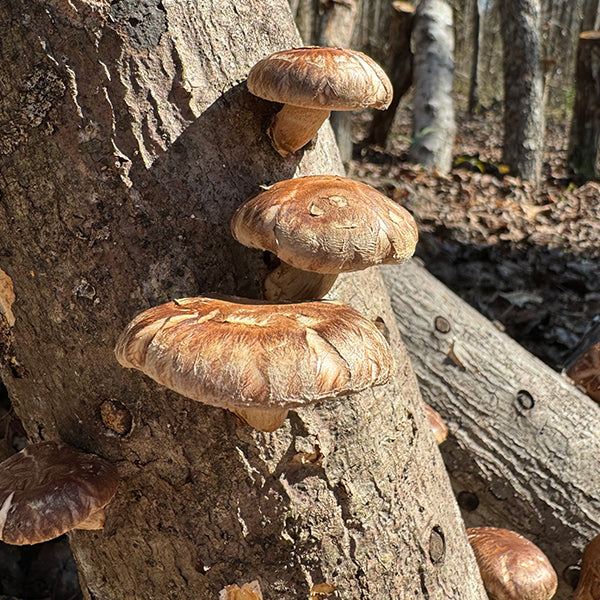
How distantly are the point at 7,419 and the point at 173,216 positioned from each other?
2055mm

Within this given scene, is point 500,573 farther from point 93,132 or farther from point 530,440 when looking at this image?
point 93,132

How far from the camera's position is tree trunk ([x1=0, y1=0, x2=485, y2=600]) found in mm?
1788

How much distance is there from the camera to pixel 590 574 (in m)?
2.96

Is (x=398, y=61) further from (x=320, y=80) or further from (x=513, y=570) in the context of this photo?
(x=320, y=80)

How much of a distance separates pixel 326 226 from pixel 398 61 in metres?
11.4

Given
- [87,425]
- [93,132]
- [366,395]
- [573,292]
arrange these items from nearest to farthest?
[93,132] → [87,425] → [366,395] → [573,292]

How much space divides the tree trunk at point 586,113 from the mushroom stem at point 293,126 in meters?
9.70

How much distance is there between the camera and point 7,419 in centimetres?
330

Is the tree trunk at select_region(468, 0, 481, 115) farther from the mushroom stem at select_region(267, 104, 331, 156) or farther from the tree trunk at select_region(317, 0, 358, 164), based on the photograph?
the mushroom stem at select_region(267, 104, 331, 156)

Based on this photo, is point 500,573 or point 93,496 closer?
point 93,496

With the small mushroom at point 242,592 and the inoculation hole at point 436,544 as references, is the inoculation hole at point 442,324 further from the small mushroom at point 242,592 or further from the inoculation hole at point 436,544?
the small mushroom at point 242,592

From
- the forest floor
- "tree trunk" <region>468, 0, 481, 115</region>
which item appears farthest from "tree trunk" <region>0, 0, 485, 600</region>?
"tree trunk" <region>468, 0, 481, 115</region>

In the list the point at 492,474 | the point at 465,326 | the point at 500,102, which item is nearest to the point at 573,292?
the point at 465,326

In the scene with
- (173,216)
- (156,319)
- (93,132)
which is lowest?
(156,319)
